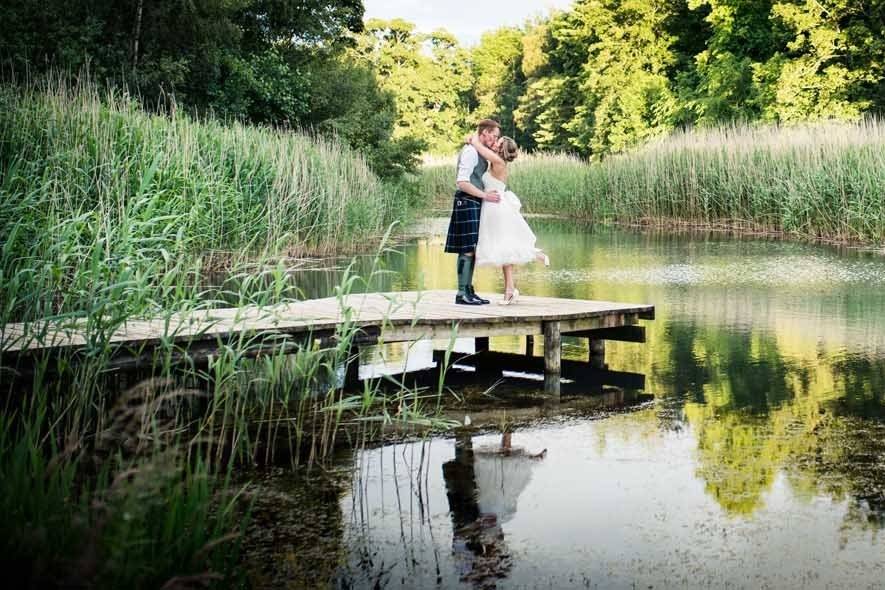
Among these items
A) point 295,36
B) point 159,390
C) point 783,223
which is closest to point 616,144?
point 295,36

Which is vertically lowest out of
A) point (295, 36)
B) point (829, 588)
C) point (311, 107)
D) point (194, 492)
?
point (829, 588)

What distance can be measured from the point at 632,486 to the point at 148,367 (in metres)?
3.10

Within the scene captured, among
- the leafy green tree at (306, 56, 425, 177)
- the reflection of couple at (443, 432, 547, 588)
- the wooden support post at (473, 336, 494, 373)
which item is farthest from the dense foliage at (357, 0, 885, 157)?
the reflection of couple at (443, 432, 547, 588)

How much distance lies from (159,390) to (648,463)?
292cm

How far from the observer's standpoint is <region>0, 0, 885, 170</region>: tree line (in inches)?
904

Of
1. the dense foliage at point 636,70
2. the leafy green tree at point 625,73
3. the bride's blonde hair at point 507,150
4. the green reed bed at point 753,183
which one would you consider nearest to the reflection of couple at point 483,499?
the bride's blonde hair at point 507,150

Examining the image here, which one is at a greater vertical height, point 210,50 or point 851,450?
point 210,50

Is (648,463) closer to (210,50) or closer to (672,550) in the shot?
(672,550)

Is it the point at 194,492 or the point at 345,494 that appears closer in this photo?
the point at 194,492

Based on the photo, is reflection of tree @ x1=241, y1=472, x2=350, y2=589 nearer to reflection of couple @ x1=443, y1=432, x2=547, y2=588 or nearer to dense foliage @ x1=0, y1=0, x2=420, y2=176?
reflection of couple @ x1=443, y1=432, x2=547, y2=588

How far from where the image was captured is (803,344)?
941cm

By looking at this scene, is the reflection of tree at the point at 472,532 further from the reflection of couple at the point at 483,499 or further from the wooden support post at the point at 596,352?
the wooden support post at the point at 596,352

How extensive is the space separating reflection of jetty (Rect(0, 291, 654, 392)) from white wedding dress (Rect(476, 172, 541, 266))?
384 mm

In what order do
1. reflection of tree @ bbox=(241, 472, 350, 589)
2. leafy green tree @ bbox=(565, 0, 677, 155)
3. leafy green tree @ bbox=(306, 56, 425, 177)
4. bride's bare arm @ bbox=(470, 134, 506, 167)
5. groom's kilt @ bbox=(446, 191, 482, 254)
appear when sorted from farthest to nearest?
1. leafy green tree @ bbox=(565, 0, 677, 155)
2. leafy green tree @ bbox=(306, 56, 425, 177)
3. groom's kilt @ bbox=(446, 191, 482, 254)
4. bride's bare arm @ bbox=(470, 134, 506, 167)
5. reflection of tree @ bbox=(241, 472, 350, 589)
